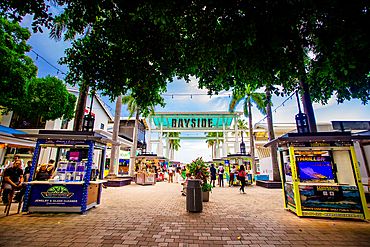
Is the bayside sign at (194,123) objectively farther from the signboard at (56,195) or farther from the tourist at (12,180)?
the tourist at (12,180)

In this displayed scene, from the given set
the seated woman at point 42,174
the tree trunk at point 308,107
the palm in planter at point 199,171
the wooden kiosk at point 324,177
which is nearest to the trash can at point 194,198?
the palm in planter at point 199,171

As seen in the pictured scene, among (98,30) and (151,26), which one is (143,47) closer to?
(151,26)

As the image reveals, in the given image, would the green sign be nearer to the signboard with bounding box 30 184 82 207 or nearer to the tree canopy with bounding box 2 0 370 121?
the signboard with bounding box 30 184 82 207

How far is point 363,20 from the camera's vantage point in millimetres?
4062

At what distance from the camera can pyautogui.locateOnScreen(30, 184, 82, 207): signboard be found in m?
6.79

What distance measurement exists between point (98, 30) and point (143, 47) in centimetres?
162

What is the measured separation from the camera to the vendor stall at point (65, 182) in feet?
22.2

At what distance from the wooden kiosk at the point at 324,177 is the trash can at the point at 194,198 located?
11.7ft

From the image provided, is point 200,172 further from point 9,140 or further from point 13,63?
point 13,63

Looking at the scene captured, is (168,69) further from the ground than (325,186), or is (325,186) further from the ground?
(168,69)

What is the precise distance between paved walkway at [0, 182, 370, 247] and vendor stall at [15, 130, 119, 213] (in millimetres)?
433

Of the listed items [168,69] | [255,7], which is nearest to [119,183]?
[168,69]

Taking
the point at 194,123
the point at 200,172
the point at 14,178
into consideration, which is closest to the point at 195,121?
the point at 194,123

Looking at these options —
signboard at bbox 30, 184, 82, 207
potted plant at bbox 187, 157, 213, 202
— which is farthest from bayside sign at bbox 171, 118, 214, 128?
signboard at bbox 30, 184, 82, 207
